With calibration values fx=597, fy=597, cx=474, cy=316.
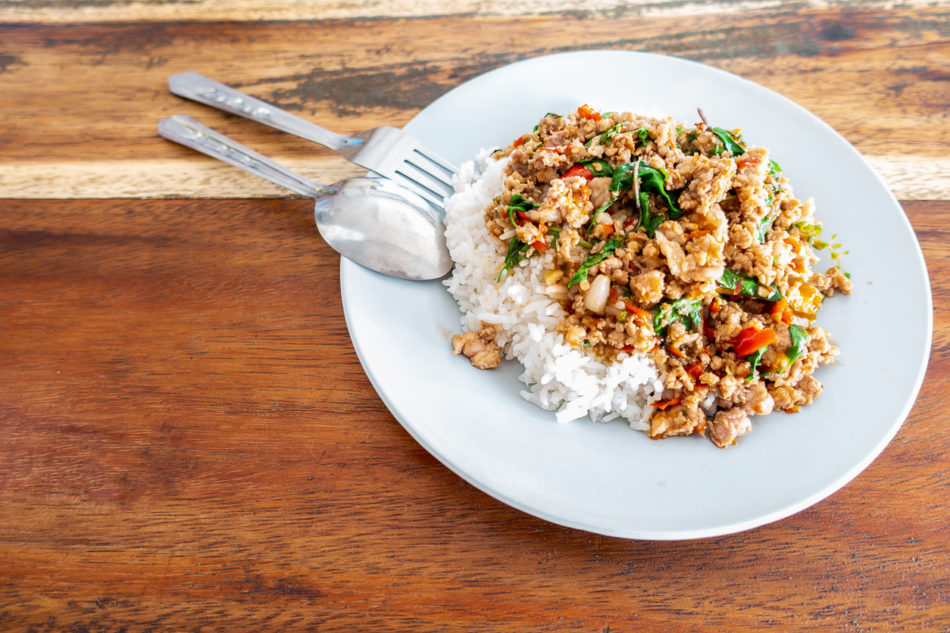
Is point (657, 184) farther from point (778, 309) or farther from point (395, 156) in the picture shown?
point (395, 156)

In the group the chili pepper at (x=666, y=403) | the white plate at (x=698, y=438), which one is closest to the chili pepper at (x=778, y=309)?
the white plate at (x=698, y=438)

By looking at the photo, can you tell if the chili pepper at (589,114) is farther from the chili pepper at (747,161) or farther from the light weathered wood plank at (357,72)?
the light weathered wood plank at (357,72)

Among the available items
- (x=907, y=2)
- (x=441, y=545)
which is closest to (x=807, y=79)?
(x=907, y=2)

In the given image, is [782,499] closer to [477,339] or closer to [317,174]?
[477,339]

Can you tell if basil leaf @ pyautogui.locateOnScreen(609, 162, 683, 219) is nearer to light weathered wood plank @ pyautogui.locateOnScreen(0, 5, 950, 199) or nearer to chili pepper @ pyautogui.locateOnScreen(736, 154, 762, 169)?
chili pepper @ pyautogui.locateOnScreen(736, 154, 762, 169)

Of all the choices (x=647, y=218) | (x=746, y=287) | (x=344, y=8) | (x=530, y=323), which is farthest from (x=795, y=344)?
(x=344, y=8)
